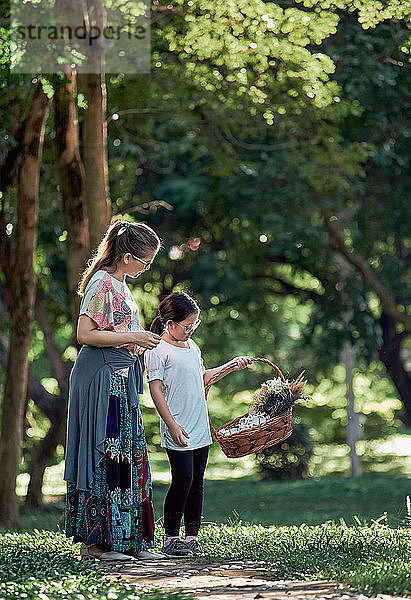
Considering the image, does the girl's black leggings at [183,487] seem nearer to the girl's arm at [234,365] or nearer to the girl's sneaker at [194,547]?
the girl's sneaker at [194,547]

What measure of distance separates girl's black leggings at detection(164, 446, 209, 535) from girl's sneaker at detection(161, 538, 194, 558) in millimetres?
75

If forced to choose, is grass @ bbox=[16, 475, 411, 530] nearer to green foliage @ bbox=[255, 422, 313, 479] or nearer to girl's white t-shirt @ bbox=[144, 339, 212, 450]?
green foliage @ bbox=[255, 422, 313, 479]

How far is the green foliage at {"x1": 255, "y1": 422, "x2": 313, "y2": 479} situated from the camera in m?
21.0

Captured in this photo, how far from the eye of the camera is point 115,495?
6020 mm

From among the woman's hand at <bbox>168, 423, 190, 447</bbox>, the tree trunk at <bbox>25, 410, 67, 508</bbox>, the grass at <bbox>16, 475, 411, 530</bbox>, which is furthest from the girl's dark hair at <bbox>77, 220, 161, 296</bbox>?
the tree trunk at <bbox>25, 410, 67, 508</bbox>

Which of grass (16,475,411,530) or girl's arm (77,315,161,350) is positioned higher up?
girl's arm (77,315,161,350)

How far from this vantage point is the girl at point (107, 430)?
599 centimetres

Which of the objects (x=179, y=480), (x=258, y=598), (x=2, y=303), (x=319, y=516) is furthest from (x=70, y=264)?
(x=2, y=303)

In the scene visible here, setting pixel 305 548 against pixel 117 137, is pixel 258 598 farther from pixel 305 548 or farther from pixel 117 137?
pixel 117 137

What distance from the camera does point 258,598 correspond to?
475 centimetres

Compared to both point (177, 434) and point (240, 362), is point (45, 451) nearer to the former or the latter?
point (240, 362)

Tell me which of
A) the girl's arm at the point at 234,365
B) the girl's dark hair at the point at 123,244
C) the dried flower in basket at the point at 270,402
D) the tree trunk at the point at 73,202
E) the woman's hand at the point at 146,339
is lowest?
the dried flower in basket at the point at 270,402

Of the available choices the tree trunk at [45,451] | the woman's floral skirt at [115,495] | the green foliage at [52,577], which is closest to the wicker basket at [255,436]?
the woman's floral skirt at [115,495]

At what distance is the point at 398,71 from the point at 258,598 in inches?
360
